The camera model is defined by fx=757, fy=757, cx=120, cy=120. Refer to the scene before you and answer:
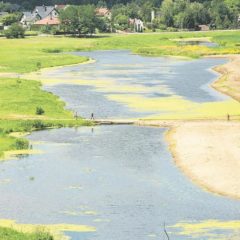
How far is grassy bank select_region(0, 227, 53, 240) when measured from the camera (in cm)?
3253

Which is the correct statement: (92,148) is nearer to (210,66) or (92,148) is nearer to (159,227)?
(159,227)

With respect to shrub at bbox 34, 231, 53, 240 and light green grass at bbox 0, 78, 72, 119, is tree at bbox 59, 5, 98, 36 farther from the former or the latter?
shrub at bbox 34, 231, 53, 240

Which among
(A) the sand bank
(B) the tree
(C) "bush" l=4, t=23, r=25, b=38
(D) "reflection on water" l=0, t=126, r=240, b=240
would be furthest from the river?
(B) the tree

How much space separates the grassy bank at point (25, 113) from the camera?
56.1 meters

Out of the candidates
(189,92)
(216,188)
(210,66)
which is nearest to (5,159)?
(216,188)

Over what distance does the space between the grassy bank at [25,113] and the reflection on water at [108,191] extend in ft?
8.97

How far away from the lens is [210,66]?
378 ft

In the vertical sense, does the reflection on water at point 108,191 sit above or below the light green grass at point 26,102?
above

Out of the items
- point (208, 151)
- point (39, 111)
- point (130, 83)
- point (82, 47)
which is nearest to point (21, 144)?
point (208, 151)

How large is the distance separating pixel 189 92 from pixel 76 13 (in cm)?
10170

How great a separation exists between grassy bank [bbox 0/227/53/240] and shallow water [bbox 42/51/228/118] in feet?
110

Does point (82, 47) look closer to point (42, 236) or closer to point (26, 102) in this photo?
Result: point (26, 102)

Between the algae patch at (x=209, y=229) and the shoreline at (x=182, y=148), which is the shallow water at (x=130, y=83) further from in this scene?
the algae patch at (x=209, y=229)

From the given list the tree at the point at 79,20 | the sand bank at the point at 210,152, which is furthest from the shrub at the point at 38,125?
the tree at the point at 79,20
